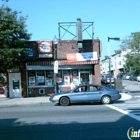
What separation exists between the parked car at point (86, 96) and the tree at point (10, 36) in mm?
5614

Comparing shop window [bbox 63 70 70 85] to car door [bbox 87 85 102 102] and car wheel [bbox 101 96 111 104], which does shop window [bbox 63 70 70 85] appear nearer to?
car door [bbox 87 85 102 102]

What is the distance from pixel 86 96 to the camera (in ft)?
50.7

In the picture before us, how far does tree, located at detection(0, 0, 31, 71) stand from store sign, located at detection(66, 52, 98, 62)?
4732mm

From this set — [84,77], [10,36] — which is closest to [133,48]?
[84,77]

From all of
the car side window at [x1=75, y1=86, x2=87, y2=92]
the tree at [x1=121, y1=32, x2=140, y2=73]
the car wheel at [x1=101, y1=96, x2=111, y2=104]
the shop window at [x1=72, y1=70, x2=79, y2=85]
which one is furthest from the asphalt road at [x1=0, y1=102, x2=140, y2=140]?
the tree at [x1=121, y1=32, x2=140, y2=73]

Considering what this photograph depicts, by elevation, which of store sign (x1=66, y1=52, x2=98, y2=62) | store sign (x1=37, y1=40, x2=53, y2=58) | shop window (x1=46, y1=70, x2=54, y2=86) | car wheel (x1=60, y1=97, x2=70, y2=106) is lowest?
car wheel (x1=60, y1=97, x2=70, y2=106)

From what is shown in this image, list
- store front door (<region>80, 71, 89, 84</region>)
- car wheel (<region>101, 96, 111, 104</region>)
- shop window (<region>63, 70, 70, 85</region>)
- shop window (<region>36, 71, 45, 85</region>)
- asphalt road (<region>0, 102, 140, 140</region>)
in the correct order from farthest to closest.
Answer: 1. store front door (<region>80, 71, 89, 84</region>)
2. shop window (<region>63, 70, 70, 85</region>)
3. shop window (<region>36, 71, 45, 85</region>)
4. car wheel (<region>101, 96, 111, 104</region>)
5. asphalt road (<region>0, 102, 140, 140</region>)

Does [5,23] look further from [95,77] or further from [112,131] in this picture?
[112,131]

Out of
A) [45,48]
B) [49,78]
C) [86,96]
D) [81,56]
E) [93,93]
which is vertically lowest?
[86,96]

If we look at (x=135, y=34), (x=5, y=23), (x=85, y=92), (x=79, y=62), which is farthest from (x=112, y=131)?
(x=135, y=34)

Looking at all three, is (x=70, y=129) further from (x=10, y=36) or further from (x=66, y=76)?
(x=66, y=76)

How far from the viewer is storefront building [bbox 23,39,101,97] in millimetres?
22391

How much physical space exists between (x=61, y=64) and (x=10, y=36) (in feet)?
18.6

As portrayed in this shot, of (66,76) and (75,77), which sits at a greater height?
(66,76)
